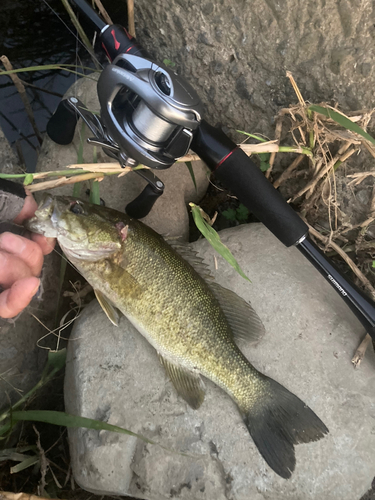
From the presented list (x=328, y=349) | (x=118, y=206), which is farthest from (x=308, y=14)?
(x=328, y=349)

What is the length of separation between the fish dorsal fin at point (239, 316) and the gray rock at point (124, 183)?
565mm

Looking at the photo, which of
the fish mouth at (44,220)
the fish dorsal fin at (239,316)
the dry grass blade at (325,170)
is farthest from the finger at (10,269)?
the dry grass blade at (325,170)

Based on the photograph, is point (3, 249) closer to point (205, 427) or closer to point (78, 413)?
point (78, 413)

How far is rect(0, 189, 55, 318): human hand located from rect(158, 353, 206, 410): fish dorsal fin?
2.75 feet

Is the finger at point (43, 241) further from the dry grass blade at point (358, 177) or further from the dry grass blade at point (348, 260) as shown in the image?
the dry grass blade at point (358, 177)

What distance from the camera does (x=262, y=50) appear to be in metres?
2.08

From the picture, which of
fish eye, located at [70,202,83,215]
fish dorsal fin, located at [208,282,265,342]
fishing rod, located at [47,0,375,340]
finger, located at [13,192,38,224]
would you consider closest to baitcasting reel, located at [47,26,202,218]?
fishing rod, located at [47,0,375,340]

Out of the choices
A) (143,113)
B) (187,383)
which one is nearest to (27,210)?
(143,113)

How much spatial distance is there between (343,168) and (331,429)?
4.99 ft

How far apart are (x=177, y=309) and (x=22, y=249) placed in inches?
34.1

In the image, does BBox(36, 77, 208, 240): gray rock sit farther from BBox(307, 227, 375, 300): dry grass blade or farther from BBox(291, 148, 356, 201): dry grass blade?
BBox(307, 227, 375, 300): dry grass blade

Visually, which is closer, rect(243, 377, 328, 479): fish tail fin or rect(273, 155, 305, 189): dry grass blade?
rect(243, 377, 328, 479): fish tail fin

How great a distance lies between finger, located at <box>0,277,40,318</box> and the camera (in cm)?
169

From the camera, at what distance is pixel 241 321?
A: 2117 millimetres
